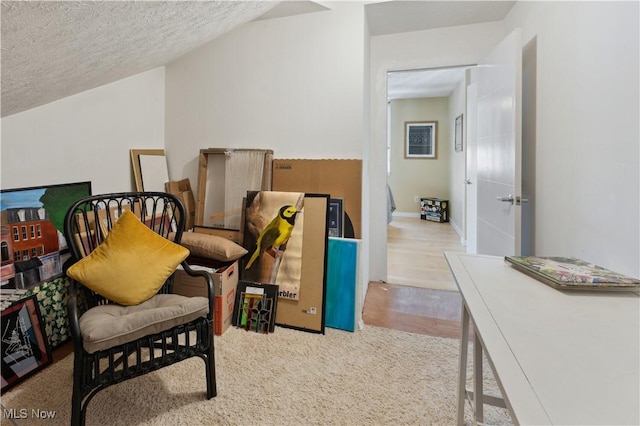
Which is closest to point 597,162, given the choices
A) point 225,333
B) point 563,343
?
point 563,343

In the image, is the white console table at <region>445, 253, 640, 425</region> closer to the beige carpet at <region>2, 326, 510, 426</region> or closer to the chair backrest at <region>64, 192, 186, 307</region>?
the beige carpet at <region>2, 326, 510, 426</region>

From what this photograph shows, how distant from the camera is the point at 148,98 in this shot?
3.05m

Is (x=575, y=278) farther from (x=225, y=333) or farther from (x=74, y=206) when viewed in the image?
(x=74, y=206)

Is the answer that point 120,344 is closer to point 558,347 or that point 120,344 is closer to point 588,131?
point 558,347

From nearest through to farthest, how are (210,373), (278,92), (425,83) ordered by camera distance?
(210,373)
(278,92)
(425,83)

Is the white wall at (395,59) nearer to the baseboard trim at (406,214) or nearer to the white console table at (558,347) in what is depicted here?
the white console table at (558,347)

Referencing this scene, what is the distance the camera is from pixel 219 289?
229cm

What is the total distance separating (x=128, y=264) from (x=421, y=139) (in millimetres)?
6780

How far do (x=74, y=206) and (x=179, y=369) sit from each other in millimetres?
1057

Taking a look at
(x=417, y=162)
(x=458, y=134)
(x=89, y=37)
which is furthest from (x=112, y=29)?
(x=417, y=162)

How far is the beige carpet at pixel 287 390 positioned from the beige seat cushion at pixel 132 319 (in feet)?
1.39

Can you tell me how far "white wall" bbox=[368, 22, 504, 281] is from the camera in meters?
3.03

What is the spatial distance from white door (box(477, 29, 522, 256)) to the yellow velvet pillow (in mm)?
2161

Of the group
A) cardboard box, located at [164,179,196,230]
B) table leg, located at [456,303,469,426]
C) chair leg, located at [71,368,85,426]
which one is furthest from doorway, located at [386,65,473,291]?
chair leg, located at [71,368,85,426]
